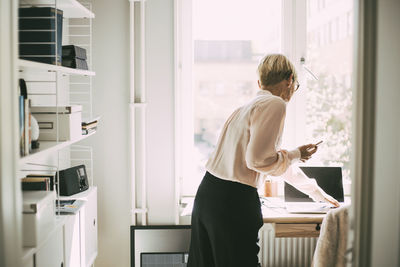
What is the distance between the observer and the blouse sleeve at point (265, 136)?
5.83 ft

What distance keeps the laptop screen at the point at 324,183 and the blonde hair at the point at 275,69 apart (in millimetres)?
864

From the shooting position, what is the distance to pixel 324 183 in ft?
8.81

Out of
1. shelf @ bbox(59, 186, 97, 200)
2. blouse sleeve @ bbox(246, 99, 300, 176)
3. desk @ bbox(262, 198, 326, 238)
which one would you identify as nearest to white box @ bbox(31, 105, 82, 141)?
shelf @ bbox(59, 186, 97, 200)

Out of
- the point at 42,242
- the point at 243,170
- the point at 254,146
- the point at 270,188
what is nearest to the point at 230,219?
the point at 243,170

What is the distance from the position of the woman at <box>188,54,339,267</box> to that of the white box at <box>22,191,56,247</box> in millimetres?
619

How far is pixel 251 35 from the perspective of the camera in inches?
118

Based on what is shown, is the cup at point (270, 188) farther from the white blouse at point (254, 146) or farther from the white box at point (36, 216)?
the white box at point (36, 216)

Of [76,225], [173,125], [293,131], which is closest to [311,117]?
[293,131]

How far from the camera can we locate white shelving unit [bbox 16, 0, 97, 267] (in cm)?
177

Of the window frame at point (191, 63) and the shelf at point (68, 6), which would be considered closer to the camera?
the shelf at point (68, 6)

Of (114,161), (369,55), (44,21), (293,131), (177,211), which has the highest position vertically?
(44,21)

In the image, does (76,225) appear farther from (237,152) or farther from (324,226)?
(324,226)

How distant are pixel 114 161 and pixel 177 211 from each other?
1.67ft

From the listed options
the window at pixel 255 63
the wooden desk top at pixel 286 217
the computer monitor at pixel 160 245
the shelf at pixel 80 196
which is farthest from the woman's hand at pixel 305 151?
the shelf at pixel 80 196
